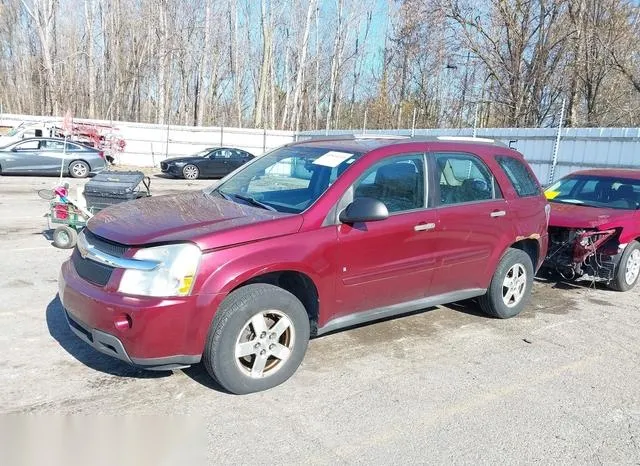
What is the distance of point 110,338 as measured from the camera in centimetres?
338

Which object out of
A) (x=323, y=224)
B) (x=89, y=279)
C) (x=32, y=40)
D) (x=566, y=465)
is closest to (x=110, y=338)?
(x=89, y=279)

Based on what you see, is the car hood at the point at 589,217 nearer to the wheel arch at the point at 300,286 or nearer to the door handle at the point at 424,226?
the door handle at the point at 424,226

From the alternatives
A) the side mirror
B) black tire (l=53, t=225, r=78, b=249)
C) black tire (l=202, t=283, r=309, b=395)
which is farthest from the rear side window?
black tire (l=53, t=225, r=78, b=249)

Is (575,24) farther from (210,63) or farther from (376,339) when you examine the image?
(210,63)

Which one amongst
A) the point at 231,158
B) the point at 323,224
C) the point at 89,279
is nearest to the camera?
the point at 89,279

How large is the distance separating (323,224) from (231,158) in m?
20.7

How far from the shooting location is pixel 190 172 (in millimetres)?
22484

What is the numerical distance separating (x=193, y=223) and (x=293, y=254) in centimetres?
73

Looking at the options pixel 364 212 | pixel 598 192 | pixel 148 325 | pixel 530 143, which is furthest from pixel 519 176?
pixel 530 143

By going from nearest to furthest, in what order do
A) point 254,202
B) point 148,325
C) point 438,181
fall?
point 148,325, point 254,202, point 438,181

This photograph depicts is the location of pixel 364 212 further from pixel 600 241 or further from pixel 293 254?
pixel 600 241

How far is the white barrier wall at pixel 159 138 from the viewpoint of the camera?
26.2 metres

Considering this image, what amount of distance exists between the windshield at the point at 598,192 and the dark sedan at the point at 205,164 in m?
16.7

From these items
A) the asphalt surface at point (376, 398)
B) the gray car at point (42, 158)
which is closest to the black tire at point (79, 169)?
the gray car at point (42, 158)
